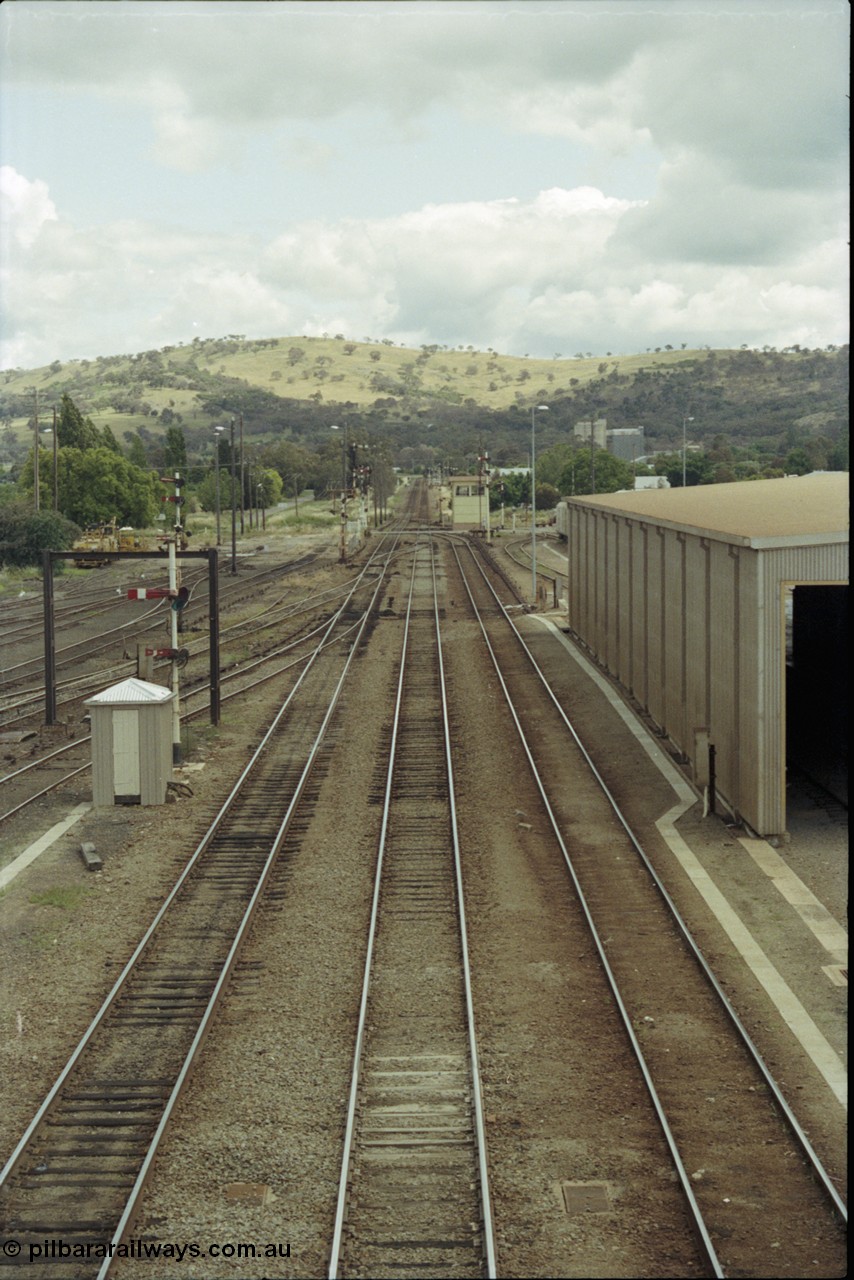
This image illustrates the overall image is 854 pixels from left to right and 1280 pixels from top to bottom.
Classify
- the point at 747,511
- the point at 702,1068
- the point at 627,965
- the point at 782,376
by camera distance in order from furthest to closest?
the point at 782,376 → the point at 747,511 → the point at 627,965 → the point at 702,1068

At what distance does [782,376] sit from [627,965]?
195 meters

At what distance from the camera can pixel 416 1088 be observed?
9266 millimetres

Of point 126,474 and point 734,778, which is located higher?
point 126,474

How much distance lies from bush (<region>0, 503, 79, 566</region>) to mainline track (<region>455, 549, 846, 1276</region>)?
40.8 meters

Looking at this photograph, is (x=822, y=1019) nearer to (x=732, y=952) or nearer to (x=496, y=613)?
(x=732, y=952)

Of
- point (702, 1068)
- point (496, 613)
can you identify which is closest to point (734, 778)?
point (702, 1068)

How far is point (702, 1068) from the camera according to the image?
955 cm

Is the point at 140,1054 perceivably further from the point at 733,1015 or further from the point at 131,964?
the point at 733,1015

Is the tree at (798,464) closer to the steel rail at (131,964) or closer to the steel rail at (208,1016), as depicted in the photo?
the steel rail at (208,1016)

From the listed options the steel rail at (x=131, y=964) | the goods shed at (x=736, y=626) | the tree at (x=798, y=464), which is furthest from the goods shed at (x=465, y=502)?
the steel rail at (x=131, y=964)

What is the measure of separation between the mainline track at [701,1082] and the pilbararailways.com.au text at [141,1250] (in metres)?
2.52

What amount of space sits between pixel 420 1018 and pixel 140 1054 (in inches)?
89.8

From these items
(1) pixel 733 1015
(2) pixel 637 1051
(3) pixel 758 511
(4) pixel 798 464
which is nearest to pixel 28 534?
(3) pixel 758 511

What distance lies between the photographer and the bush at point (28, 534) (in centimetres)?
5319
